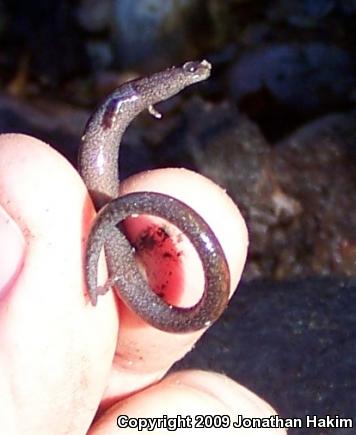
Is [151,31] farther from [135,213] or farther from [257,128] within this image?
[135,213]

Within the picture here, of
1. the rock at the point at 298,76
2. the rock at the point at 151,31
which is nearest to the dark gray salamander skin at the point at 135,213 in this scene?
the rock at the point at 298,76

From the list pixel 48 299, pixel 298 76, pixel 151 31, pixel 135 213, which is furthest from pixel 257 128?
pixel 48 299

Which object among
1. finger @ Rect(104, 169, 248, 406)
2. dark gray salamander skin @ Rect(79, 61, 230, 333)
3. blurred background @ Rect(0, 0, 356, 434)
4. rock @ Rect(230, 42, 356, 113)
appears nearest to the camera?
dark gray salamander skin @ Rect(79, 61, 230, 333)

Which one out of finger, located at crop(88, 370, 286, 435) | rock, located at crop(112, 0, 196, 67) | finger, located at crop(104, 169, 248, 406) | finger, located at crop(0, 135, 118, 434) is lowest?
rock, located at crop(112, 0, 196, 67)

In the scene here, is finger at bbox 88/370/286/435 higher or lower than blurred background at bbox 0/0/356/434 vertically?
higher

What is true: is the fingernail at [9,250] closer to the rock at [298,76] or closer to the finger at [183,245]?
the finger at [183,245]

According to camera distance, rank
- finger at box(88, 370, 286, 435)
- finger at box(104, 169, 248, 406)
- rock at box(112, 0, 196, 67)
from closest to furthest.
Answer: finger at box(104, 169, 248, 406)
finger at box(88, 370, 286, 435)
rock at box(112, 0, 196, 67)

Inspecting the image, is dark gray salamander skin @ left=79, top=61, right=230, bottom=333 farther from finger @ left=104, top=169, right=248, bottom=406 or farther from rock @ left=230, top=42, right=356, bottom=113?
rock @ left=230, top=42, right=356, bottom=113

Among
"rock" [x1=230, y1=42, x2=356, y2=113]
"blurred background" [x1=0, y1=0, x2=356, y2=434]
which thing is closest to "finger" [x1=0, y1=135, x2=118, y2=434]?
"blurred background" [x1=0, y1=0, x2=356, y2=434]
